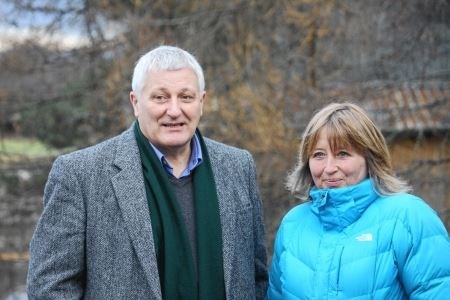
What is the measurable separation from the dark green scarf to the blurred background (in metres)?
4.47

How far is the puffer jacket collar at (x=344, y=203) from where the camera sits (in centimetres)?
260

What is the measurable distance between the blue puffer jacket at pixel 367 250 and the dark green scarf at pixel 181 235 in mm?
278

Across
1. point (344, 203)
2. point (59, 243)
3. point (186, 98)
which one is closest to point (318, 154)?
point (344, 203)

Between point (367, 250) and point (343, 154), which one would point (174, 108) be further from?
point (367, 250)

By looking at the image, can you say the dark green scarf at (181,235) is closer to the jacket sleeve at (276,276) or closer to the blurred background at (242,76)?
the jacket sleeve at (276,276)

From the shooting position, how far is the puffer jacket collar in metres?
2.60

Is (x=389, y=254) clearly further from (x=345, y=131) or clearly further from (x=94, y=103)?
(x=94, y=103)

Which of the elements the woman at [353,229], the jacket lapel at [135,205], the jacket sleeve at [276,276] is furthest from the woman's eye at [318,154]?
the jacket lapel at [135,205]

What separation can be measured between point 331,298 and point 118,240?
782 mm

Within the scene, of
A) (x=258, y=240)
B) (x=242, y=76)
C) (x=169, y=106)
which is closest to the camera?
(x=169, y=106)

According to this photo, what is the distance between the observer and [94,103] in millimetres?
9562

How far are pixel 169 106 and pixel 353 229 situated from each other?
0.80 m

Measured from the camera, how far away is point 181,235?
8.73 feet

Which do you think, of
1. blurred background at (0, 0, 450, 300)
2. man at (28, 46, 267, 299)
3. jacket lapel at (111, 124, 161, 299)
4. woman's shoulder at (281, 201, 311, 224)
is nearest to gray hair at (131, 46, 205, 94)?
man at (28, 46, 267, 299)
